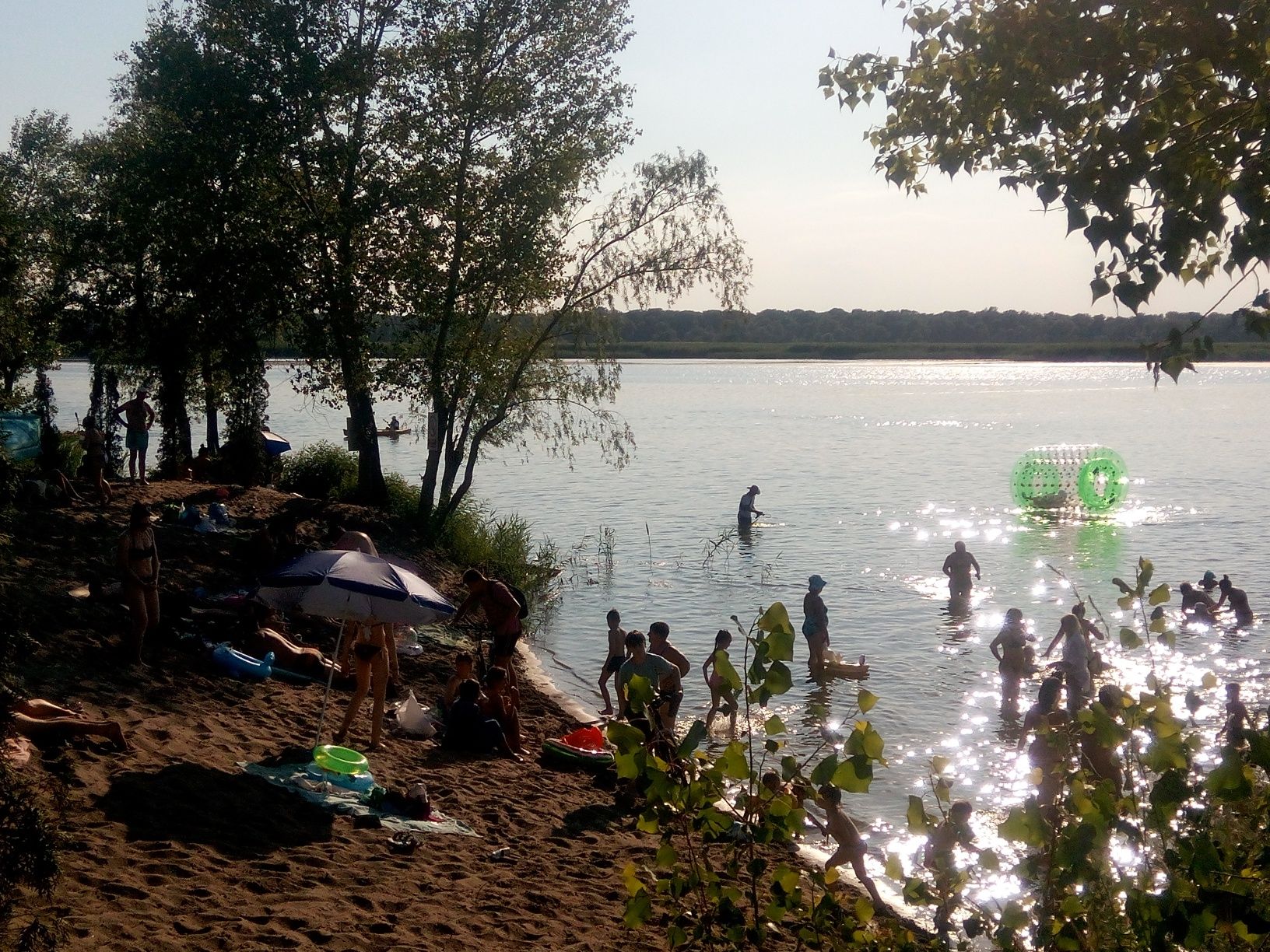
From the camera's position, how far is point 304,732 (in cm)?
1142

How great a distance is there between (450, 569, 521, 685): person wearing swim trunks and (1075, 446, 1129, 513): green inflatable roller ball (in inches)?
963

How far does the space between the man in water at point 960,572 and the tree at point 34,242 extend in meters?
16.4

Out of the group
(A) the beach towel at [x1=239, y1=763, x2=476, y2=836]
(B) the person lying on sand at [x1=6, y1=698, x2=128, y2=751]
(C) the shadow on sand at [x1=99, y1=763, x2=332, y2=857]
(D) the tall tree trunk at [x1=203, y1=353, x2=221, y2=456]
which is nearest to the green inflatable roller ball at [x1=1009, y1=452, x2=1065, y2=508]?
(D) the tall tree trunk at [x1=203, y1=353, x2=221, y2=456]

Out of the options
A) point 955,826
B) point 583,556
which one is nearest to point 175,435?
point 583,556

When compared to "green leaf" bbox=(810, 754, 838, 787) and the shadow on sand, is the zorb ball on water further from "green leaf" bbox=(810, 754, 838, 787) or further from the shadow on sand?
"green leaf" bbox=(810, 754, 838, 787)

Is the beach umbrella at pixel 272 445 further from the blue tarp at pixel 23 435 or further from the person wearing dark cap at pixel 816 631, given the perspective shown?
the person wearing dark cap at pixel 816 631

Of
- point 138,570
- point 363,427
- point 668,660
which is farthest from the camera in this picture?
point 363,427

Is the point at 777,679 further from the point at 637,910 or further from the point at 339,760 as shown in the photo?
the point at 339,760

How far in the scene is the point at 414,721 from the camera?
12.3 metres

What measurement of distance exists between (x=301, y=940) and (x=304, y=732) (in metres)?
4.91

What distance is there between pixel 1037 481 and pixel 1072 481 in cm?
230

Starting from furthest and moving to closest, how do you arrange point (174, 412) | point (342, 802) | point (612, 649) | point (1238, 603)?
1. point (174, 412)
2. point (1238, 603)
3. point (612, 649)
4. point (342, 802)

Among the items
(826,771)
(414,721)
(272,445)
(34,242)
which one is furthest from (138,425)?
(826,771)

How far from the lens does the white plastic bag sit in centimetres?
1222
